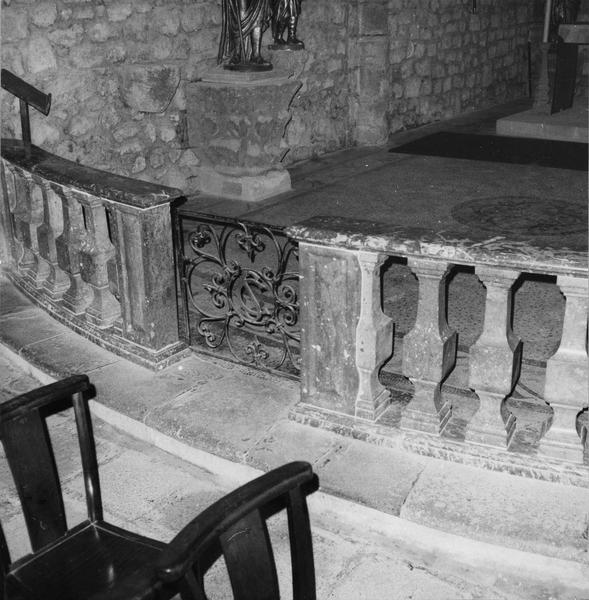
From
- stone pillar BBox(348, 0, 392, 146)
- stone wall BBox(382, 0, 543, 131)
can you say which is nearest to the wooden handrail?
stone pillar BBox(348, 0, 392, 146)

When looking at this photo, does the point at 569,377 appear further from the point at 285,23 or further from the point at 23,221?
the point at 285,23

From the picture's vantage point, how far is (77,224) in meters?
3.66

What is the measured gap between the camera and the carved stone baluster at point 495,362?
240 cm

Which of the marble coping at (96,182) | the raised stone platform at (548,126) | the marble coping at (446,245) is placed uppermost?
the marble coping at (96,182)

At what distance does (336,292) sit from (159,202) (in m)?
0.88

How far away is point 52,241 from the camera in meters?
3.91

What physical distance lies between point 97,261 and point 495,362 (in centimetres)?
184

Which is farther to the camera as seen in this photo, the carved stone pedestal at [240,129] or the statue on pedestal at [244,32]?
the carved stone pedestal at [240,129]

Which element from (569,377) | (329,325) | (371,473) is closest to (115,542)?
(371,473)

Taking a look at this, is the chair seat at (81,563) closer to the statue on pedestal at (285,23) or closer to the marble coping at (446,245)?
the marble coping at (446,245)

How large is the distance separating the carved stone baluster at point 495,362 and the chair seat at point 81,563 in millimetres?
1114

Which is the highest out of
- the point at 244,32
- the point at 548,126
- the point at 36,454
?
the point at 244,32

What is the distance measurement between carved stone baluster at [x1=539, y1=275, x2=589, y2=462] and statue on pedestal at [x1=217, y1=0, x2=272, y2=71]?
4.84 metres

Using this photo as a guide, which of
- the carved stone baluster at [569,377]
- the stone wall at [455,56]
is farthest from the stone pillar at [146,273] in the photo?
the stone wall at [455,56]
